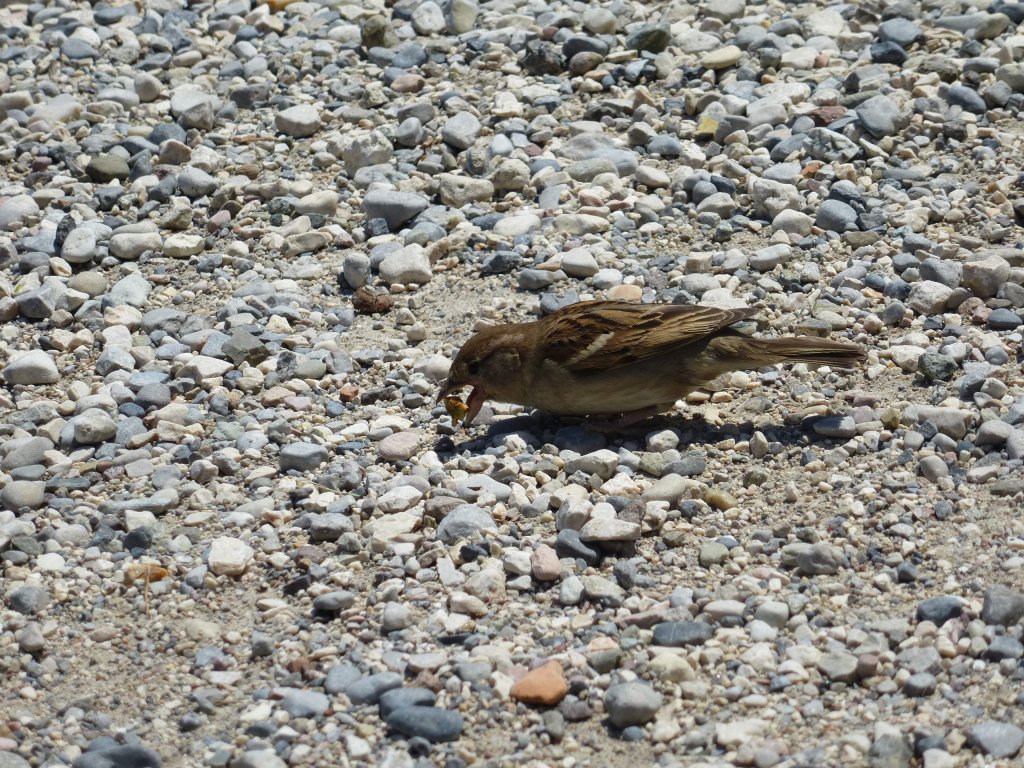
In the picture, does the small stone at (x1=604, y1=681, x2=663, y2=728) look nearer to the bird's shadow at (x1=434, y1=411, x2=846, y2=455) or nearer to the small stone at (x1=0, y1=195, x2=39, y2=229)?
the bird's shadow at (x1=434, y1=411, x2=846, y2=455)

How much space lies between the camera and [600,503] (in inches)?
201

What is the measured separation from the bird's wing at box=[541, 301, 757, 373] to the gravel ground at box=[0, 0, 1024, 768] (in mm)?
350

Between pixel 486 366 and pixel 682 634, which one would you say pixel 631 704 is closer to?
pixel 682 634

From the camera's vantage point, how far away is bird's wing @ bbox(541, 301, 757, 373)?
5.71m

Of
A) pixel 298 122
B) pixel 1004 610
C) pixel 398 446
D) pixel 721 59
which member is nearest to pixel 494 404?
pixel 398 446

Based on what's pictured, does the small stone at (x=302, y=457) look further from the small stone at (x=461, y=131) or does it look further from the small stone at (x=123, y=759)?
the small stone at (x=461, y=131)

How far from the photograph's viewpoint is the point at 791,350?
5699 millimetres

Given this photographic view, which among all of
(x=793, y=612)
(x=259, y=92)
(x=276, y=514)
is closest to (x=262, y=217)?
(x=259, y=92)

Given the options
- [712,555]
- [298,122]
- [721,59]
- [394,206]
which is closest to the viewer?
[712,555]

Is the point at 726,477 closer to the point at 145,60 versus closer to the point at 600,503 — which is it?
the point at 600,503

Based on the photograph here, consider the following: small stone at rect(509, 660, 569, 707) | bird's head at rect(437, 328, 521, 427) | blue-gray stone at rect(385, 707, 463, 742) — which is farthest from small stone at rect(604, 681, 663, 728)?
bird's head at rect(437, 328, 521, 427)

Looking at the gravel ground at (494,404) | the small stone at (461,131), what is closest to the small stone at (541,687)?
the gravel ground at (494,404)

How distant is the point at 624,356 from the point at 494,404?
895 mm

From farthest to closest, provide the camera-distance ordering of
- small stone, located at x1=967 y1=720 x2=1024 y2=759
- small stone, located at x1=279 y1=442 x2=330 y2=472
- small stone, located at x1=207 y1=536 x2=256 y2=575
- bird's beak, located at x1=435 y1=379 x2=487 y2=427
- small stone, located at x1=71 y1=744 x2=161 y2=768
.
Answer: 1. bird's beak, located at x1=435 y1=379 x2=487 y2=427
2. small stone, located at x1=279 y1=442 x2=330 y2=472
3. small stone, located at x1=207 y1=536 x2=256 y2=575
4. small stone, located at x1=71 y1=744 x2=161 y2=768
5. small stone, located at x1=967 y1=720 x2=1024 y2=759
